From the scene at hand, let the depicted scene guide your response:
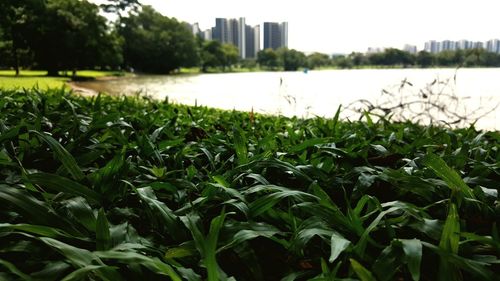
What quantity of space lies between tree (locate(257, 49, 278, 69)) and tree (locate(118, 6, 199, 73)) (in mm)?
28050

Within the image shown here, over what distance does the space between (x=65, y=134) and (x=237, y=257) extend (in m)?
1.06

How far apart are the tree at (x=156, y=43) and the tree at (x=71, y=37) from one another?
23.4 meters

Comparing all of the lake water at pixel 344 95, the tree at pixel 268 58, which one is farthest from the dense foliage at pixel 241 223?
the tree at pixel 268 58

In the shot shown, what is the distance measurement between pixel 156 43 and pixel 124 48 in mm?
5702

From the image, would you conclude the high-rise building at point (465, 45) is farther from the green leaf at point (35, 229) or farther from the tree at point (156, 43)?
the tree at point (156, 43)

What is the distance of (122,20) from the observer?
71.4 metres

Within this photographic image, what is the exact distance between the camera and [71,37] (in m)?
42.3

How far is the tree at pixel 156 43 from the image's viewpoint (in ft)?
230

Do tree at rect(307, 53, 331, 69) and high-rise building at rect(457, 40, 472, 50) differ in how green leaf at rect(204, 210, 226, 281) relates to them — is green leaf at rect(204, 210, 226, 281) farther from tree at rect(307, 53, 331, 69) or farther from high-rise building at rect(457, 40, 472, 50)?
tree at rect(307, 53, 331, 69)

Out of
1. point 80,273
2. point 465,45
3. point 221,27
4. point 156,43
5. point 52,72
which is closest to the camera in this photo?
point 80,273

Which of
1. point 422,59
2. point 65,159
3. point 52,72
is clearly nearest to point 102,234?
point 65,159

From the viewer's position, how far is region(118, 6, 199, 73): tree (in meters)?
70.0

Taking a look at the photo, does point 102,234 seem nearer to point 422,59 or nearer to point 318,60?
point 422,59

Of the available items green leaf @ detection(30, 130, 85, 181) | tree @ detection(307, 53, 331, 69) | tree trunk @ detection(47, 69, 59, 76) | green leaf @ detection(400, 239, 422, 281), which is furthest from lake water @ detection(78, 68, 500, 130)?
tree @ detection(307, 53, 331, 69)
